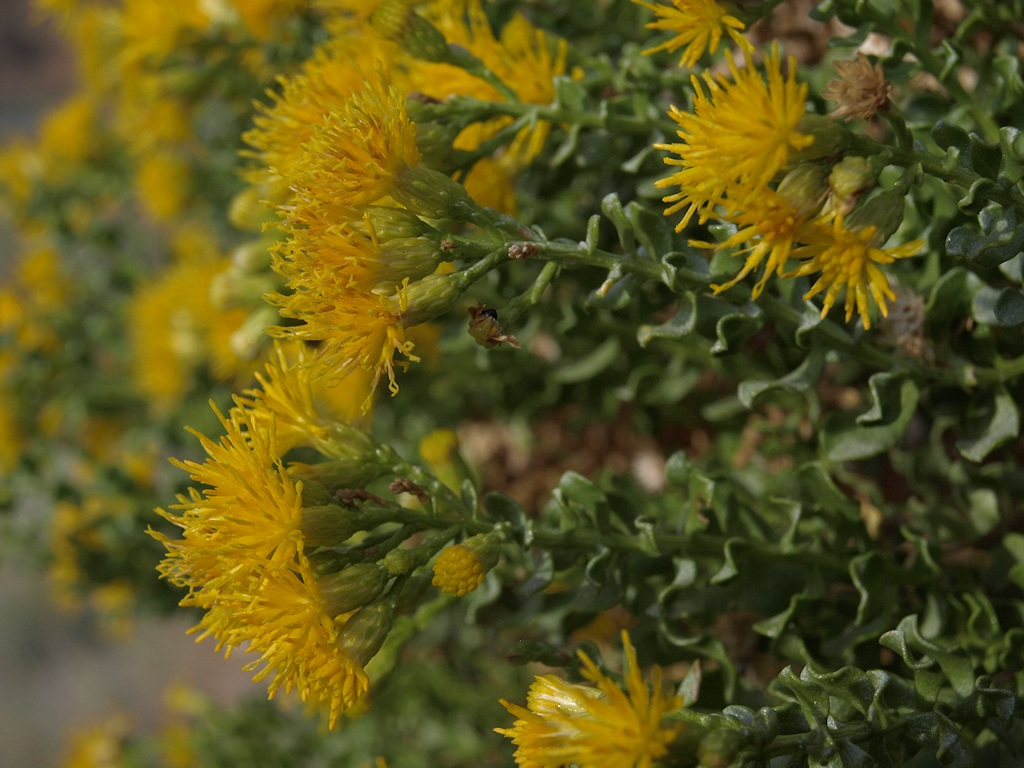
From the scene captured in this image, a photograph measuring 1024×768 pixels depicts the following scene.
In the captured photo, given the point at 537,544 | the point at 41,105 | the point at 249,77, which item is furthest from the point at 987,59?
the point at 41,105

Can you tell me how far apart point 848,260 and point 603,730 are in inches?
22.4

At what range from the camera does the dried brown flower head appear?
1.01m

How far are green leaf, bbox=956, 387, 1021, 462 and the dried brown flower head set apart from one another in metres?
0.55

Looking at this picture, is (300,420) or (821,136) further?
(300,420)

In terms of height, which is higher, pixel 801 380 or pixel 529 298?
pixel 529 298

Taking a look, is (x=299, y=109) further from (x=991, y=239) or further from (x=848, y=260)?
(x=991, y=239)

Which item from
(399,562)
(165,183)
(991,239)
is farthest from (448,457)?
(165,183)

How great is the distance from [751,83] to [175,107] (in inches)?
83.4

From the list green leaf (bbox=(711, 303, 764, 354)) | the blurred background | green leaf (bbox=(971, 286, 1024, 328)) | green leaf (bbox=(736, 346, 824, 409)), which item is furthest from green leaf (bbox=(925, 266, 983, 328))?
the blurred background

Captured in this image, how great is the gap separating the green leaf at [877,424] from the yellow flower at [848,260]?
29 cm

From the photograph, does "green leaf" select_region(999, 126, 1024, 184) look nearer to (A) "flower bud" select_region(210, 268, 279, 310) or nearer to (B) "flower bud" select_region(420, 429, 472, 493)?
(B) "flower bud" select_region(420, 429, 472, 493)

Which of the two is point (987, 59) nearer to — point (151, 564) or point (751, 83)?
point (751, 83)

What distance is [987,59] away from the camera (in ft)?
4.92

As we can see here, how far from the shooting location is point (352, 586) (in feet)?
3.76
